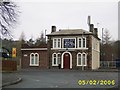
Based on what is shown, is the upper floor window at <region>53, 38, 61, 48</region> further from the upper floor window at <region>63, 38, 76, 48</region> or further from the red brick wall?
the red brick wall

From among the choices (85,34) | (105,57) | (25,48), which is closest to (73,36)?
(85,34)

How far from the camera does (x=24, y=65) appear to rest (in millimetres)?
55969

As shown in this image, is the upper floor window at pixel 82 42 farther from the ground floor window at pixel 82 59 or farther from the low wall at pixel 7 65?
the low wall at pixel 7 65

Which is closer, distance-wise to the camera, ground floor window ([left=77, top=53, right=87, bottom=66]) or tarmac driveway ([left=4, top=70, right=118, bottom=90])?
tarmac driveway ([left=4, top=70, right=118, bottom=90])

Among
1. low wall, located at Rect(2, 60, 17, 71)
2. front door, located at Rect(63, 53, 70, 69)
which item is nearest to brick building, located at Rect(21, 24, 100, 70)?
front door, located at Rect(63, 53, 70, 69)

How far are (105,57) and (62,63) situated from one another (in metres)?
33.8

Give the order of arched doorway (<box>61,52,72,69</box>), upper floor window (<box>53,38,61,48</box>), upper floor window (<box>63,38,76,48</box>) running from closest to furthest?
arched doorway (<box>61,52,72,69</box>) < upper floor window (<box>63,38,76,48</box>) < upper floor window (<box>53,38,61,48</box>)

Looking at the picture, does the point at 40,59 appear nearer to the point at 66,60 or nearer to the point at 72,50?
the point at 66,60

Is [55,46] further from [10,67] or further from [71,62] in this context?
[10,67]

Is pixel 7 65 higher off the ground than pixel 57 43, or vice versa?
pixel 57 43

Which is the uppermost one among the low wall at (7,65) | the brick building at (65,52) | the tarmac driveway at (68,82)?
the brick building at (65,52)

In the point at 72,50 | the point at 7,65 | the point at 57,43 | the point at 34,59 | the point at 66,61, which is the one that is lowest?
the point at 7,65

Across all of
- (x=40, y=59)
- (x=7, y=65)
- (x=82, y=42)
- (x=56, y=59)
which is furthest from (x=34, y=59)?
(x=7, y=65)

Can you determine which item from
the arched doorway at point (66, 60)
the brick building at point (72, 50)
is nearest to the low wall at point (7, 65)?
the brick building at point (72, 50)
